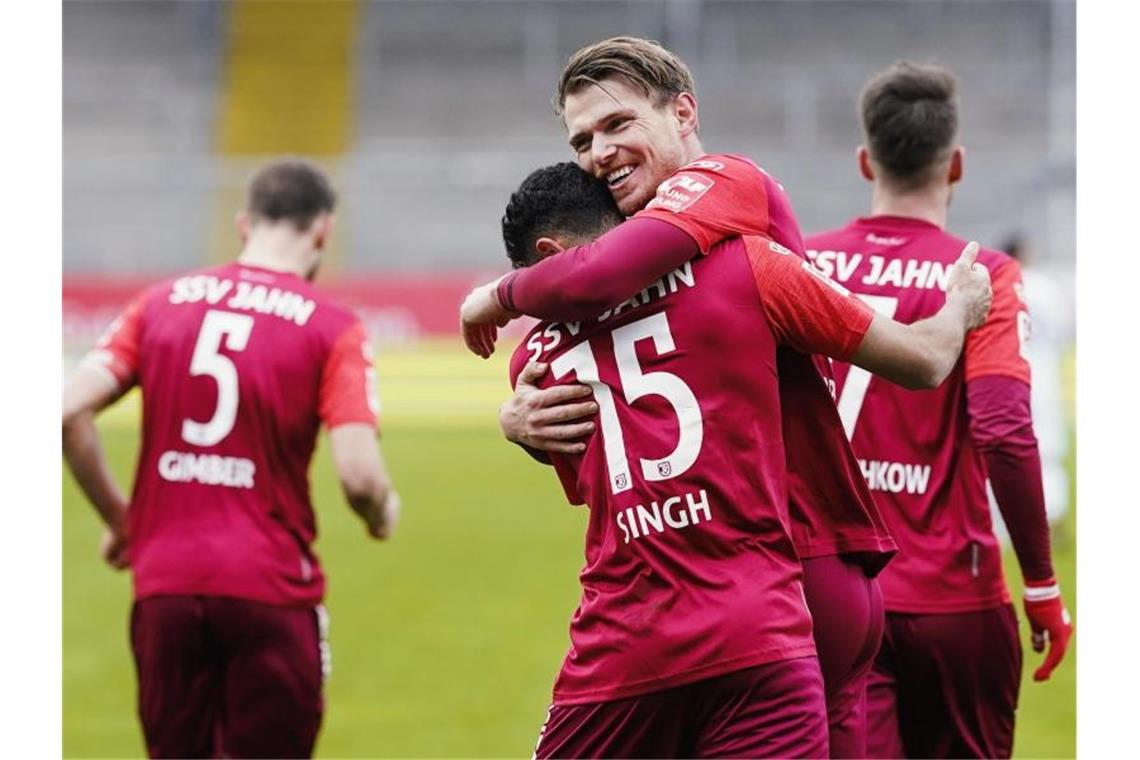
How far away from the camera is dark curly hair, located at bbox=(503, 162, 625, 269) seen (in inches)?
125

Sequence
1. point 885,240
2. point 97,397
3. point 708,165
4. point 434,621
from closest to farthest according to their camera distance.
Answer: point 708,165 → point 885,240 → point 97,397 → point 434,621

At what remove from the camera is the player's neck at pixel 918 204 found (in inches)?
176

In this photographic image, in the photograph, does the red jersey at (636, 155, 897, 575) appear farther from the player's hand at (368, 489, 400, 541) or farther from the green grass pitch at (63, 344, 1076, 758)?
the green grass pitch at (63, 344, 1076, 758)

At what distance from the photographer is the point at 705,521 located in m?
3.02

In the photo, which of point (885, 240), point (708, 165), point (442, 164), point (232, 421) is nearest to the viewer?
point (708, 165)

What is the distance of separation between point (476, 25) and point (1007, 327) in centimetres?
2822

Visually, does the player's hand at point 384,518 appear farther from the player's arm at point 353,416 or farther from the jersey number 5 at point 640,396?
the jersey number 5 at point 640,396

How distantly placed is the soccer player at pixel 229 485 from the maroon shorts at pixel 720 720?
6.51 feet

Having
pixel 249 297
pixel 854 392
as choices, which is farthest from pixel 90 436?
pixel 854 392

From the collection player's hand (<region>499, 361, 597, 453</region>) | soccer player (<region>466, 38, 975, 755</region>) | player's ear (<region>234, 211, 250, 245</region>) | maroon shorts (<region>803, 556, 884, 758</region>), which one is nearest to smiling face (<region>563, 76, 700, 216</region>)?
soccer player (<region>466, 38, 975, 755</region>)

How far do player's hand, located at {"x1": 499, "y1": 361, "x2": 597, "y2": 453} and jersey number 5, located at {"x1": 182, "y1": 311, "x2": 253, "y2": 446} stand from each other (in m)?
1.82

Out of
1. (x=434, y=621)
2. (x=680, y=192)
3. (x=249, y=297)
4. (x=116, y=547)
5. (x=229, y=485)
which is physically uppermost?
(x=680, y=192)

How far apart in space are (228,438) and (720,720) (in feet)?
7.64

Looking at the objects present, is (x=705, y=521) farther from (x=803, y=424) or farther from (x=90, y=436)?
(x=90, y=436)
